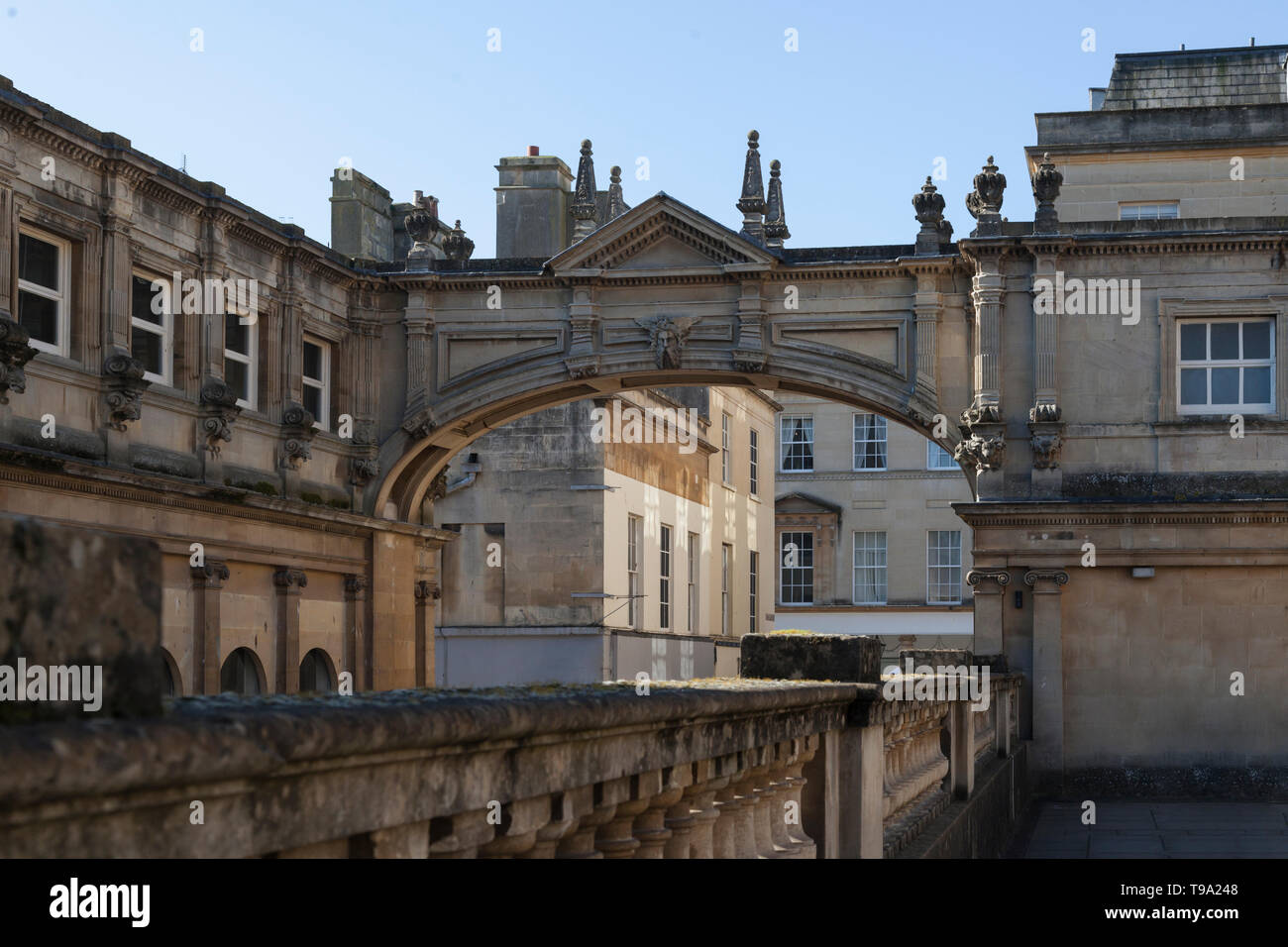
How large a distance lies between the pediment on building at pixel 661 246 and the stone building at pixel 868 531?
26.1m

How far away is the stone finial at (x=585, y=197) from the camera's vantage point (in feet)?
85.9

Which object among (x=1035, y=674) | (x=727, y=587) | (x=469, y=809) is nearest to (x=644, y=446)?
(x=727, y=587)

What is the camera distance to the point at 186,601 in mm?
21359

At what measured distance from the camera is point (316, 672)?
25359mm

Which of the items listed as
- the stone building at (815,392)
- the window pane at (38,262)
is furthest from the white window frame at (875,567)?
the window pane at (38,262)

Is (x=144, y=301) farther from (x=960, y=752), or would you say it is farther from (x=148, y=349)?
(x=960, y=752)

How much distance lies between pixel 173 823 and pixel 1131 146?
31795 millimetres

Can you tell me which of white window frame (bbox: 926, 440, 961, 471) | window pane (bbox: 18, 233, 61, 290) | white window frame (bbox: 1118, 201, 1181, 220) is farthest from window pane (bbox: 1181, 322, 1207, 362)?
white window frame (bbox: 926, 440, 961, 471)

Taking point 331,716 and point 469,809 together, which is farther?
point 469,809

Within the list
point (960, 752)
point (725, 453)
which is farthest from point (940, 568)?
point (960, 752)

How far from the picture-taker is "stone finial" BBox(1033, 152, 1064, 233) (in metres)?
24.2

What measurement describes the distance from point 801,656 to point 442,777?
14.1 ft

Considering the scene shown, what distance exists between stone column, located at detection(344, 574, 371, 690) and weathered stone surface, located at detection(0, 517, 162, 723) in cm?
2369
